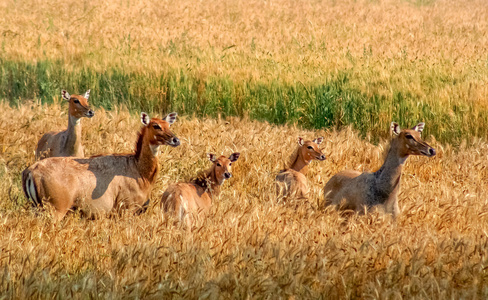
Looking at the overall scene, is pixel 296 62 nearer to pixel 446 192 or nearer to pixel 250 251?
pixel 446 192

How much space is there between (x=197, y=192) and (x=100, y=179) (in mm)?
1469

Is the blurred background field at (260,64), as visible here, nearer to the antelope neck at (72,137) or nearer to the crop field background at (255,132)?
the crop field background at (255,132)

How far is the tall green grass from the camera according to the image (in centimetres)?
1504

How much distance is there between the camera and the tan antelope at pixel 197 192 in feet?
27.4

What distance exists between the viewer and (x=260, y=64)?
1931 centimetres

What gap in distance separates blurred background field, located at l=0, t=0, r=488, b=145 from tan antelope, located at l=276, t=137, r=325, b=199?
4612 millimetres

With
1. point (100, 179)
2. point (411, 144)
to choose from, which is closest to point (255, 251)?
point (100, 179)

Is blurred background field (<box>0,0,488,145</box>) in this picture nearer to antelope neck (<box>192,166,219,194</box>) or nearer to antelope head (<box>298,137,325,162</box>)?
antelope head (<box>298,137,325,162</box>)

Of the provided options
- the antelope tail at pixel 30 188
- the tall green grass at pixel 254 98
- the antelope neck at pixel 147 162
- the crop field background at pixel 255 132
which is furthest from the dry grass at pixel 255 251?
the tall green grass at pixel 254 98

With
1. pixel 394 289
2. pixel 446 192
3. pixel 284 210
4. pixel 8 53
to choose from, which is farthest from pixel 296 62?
pixel 394 289

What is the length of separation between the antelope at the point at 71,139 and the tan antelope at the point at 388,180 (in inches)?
170

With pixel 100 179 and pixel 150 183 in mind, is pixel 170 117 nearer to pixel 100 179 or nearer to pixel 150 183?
pixel 150 183

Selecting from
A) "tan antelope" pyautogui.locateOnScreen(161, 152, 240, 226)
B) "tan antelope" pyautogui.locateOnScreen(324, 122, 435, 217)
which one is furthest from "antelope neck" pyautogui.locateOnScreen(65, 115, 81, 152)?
"tan antelope" pyautogui.locateOnScreen(324, 122, 435, 217)

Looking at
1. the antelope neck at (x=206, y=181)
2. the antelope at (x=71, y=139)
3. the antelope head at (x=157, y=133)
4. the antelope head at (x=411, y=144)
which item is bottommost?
the antelope neck at (x=206, y=181)
